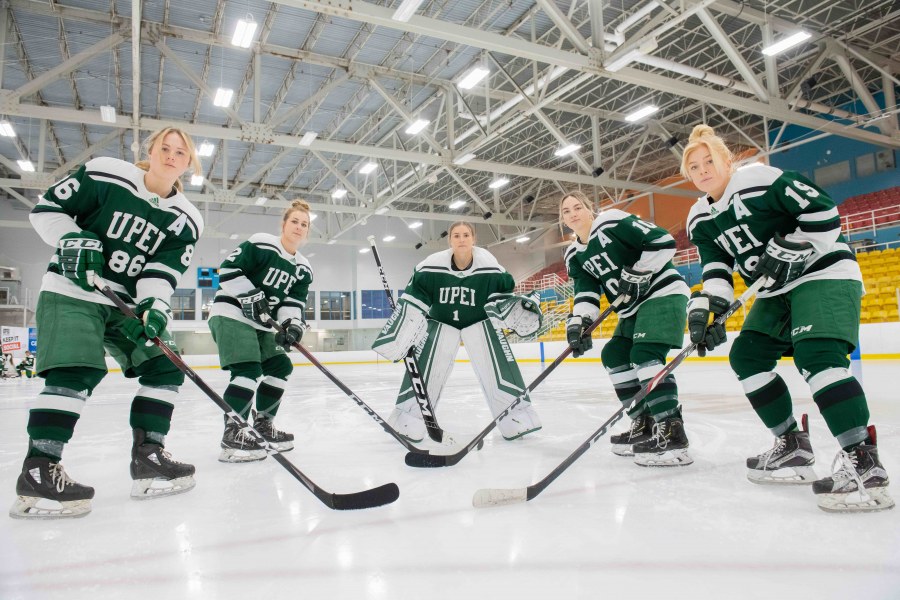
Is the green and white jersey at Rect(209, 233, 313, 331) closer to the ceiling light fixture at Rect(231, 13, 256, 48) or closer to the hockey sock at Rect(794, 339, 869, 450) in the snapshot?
the hockey sock at Rect(794, 339, 869, 450)

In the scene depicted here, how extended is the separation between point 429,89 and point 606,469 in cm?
976

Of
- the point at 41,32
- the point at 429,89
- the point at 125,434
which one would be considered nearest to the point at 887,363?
the point at 125,434

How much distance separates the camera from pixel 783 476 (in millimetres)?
1662

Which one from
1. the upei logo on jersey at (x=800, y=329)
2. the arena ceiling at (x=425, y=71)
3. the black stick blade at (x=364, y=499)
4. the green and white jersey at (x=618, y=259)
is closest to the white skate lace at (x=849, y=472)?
the upei logo on jersey at (x=800, y=329)

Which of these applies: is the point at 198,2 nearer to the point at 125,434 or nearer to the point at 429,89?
the point at 429,89

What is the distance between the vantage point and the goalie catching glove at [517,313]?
2664 millimetres

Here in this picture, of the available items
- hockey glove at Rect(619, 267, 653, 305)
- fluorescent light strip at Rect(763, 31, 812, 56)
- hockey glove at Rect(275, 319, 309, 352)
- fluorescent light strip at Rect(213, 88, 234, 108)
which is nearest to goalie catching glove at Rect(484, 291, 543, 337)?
hockey glove at Rect(619, 267, 653, 305)

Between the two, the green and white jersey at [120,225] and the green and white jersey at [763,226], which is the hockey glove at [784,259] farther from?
the green and white jersey at [120,225]

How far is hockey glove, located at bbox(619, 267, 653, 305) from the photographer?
226 centimetres

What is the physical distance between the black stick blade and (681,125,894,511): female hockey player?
3.54ft

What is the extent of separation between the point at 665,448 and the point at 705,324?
494mm

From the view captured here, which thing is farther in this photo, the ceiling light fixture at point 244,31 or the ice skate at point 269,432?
the ceiling light fixture at point 244,31

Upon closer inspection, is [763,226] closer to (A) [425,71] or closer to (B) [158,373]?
(B) [158,373]

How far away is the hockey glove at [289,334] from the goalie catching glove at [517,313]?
92cm
